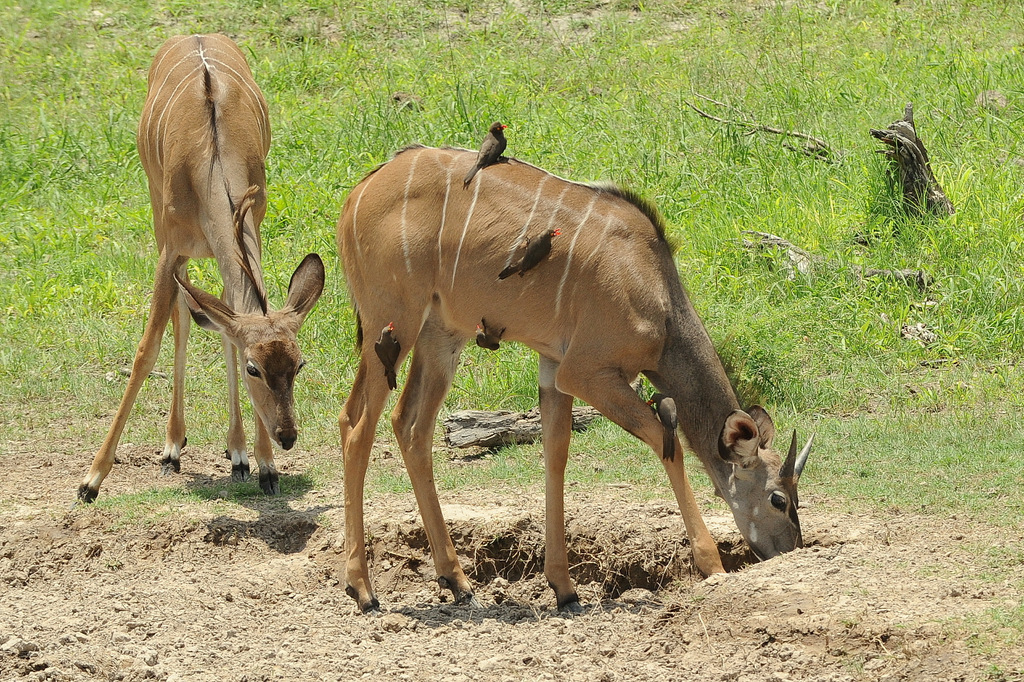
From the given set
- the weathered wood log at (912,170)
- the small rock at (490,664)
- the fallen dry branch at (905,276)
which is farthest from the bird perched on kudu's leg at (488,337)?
the weathered wood log at (912,170)

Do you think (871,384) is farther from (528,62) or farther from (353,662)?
(528,62)

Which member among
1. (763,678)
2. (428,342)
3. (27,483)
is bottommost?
(27,483)

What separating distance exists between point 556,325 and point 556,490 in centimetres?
80

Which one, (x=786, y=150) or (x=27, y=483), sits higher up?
(x=786, y=150)

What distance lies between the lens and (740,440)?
18.2 ft

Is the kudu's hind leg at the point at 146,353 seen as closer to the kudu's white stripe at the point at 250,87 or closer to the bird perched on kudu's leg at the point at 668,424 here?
the kudu's white stripe at the point at 250,87

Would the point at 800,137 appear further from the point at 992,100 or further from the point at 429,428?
the point at 429,428

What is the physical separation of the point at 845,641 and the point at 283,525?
10.5 feet

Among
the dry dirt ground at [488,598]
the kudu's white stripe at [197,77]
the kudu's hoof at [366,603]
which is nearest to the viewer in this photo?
the dry dirt ground at [488,598]

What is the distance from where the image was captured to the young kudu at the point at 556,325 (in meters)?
5.54

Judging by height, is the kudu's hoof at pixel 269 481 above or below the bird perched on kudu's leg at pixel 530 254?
below

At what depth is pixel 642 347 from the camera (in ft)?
18.2

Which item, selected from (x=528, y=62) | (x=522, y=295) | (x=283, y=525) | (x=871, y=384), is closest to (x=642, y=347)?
(x=522, y=295)

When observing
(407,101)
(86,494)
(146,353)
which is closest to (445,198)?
(146,353)
